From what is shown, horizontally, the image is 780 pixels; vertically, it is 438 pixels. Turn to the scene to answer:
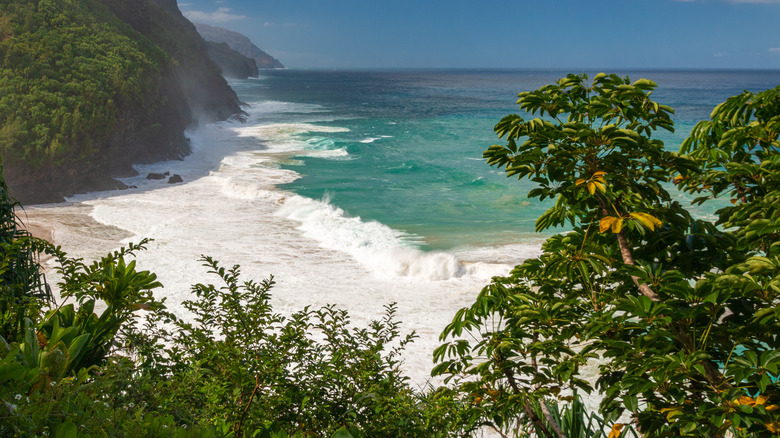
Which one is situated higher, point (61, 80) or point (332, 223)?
point (61, 80)

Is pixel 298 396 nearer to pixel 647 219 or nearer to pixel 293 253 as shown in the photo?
pixel 647 219

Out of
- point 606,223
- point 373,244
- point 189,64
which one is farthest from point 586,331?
point 189,64

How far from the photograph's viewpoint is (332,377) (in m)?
3.74

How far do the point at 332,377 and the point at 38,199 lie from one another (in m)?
23.7

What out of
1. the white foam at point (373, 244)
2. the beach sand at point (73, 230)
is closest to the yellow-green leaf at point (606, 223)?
the white foam at point (373, 244)

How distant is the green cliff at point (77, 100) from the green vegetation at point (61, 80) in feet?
0.15

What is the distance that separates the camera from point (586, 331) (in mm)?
2666

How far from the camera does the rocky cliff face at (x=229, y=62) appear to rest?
412 ft

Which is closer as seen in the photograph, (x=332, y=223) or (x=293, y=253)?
(x=293, y=253)

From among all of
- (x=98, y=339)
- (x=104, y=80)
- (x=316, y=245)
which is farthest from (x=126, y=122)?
(x=98, y=339)

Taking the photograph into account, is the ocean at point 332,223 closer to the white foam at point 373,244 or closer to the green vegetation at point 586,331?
the white foam at point 373,244

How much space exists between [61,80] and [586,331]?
102 feet

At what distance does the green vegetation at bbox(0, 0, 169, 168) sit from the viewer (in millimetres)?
23984

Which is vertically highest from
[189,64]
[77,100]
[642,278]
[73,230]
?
[189,64]
